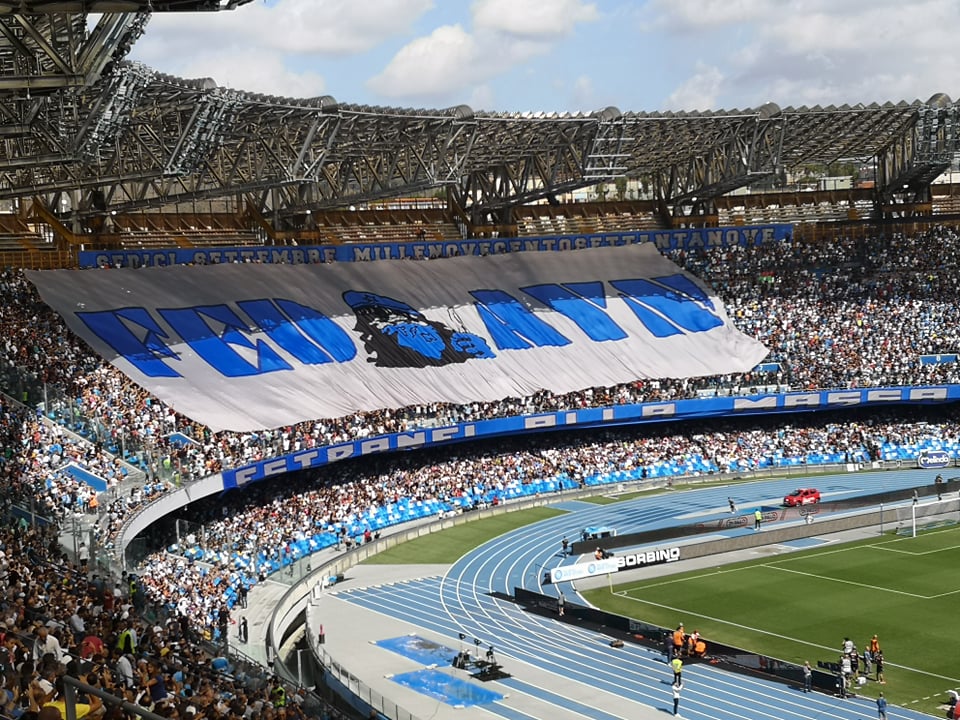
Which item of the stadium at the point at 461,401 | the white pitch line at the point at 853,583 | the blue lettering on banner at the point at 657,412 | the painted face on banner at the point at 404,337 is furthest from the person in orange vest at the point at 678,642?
the painted face on banner at the point at 404,337

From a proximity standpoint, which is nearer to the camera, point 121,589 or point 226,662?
point 226,662

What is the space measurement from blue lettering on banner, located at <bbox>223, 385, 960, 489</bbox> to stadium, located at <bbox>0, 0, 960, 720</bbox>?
14cm

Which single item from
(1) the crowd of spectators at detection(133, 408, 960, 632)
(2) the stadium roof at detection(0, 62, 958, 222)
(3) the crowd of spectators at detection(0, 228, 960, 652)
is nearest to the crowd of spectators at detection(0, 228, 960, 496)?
(3) the crowd of spectators at detection(0, 228, 960, 652)

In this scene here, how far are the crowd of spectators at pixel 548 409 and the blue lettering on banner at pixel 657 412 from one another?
912 mm

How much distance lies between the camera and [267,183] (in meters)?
48.6

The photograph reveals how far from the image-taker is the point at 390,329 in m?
57.3

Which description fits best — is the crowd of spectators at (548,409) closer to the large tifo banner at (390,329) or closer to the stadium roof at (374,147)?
the large tifo banner at (390,329)

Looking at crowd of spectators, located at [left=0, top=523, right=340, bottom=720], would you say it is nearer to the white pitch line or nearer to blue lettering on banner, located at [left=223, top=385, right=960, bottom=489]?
the white pitch line

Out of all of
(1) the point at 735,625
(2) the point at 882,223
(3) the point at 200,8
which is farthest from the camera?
(2) the point at 882,223

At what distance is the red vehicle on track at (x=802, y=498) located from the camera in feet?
156

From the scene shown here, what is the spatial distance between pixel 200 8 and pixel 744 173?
4684cm

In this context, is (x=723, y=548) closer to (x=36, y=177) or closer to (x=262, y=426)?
(x=262, y=426)

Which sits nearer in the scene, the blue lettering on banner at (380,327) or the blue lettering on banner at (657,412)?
the blue lettering on banner at (380,327)

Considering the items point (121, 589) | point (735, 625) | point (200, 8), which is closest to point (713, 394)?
point (735, 625)
